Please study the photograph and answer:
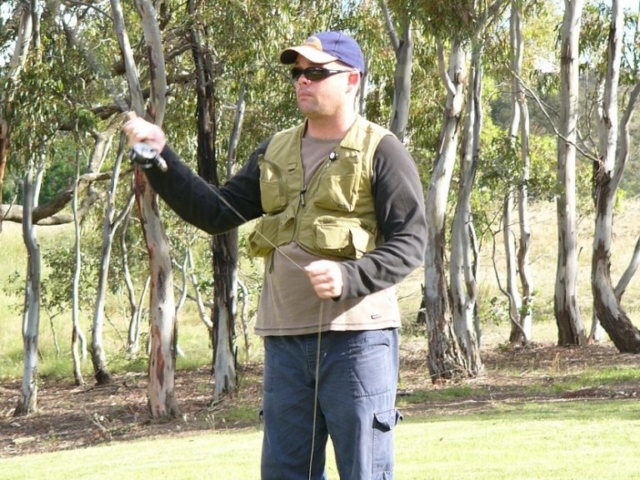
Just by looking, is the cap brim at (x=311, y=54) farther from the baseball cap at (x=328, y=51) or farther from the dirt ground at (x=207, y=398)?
the dirt ground at (x=207, y=398)

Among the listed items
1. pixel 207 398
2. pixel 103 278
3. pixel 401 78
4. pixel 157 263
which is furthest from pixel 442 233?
pixel 103 278

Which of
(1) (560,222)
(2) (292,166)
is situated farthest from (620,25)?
(2) (292,166)

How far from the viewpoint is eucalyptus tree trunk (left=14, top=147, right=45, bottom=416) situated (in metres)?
16.7

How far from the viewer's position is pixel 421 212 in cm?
344

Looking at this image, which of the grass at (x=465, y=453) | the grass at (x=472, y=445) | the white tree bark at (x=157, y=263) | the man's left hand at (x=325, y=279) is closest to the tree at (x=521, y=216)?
the grass at (x=472, y=445)

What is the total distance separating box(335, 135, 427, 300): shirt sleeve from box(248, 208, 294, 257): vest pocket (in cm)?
25

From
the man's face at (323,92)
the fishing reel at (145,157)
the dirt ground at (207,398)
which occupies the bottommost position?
the dirt ground at (207,398)

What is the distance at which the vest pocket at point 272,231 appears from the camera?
3.51 metres

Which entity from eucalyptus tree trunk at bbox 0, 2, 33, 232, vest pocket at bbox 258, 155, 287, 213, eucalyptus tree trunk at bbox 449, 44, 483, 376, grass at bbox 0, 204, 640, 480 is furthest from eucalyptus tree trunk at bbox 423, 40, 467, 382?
vest pocket at bbox 258, 155, 287, 213

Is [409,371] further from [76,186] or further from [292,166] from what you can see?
[292,166]

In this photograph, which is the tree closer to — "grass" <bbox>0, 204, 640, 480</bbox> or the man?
"grass" <bbox>0, 204, 640, 480</bbox>

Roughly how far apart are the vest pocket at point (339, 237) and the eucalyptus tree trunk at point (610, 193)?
47.2ft

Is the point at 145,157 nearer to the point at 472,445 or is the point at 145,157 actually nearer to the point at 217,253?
the point at 472,445

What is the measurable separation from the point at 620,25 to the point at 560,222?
3223 mm
